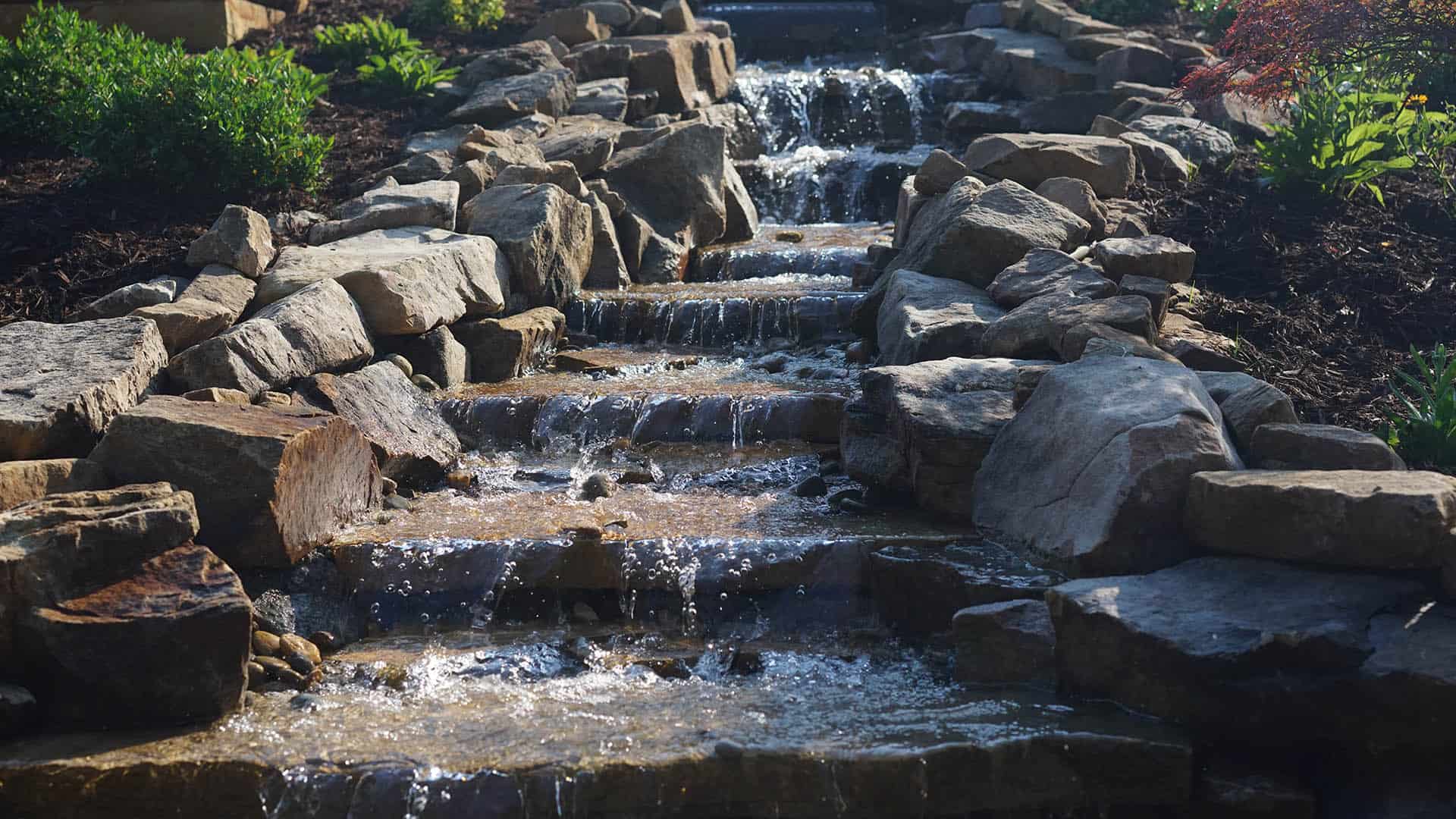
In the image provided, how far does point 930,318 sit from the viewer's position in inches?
236

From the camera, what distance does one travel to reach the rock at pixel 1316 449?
414 centimetres

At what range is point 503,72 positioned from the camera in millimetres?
10359

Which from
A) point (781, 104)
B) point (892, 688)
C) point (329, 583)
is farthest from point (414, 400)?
point (781, 104)

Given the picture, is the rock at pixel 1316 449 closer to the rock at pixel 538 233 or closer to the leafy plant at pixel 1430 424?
the leafy plant at pixel 1430 424

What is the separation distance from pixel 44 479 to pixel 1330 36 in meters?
6.53

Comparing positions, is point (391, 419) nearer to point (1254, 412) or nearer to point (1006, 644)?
point (1006, 644)

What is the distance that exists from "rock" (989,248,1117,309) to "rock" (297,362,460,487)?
2.74 m

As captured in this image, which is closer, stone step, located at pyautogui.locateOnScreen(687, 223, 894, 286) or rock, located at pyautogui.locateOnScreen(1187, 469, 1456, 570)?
rock, located at pyautogui.locateOnScreen(1187, 469, 1456, 570)

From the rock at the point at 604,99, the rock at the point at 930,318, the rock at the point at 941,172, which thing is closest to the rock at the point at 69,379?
the rock at the point at 930,318

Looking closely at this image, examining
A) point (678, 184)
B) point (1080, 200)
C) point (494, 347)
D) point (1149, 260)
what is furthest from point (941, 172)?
point (494, 347)

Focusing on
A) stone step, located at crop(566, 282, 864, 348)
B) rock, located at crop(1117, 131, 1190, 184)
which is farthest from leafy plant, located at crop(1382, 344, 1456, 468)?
rock, located at crop(1117, 131, 1190, 184)

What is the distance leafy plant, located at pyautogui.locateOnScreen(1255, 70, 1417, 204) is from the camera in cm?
721

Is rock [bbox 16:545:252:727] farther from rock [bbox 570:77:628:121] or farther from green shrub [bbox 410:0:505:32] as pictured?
green shrub [bbox 410:0:505:32]

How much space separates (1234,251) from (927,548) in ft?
10.8
